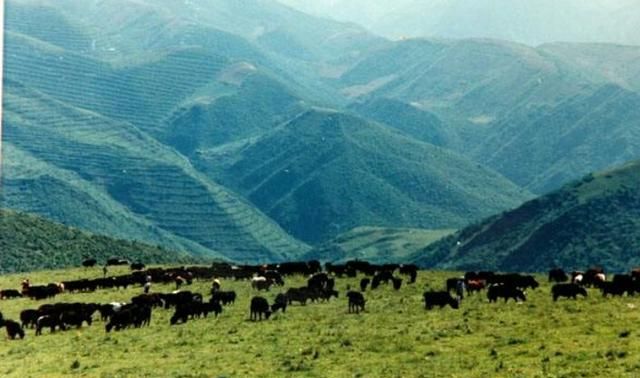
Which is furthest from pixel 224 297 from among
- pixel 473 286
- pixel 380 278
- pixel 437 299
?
pixel 473 286

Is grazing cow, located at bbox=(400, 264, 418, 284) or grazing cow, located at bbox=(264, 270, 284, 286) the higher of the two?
grazing cow, located at bbox=(400, 264, 418, 284)

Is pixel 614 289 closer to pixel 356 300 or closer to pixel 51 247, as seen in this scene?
pixel 356 300

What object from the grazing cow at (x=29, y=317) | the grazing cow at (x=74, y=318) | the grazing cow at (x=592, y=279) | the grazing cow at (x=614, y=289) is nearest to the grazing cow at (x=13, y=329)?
the grazing cow at (x=74, y=318)

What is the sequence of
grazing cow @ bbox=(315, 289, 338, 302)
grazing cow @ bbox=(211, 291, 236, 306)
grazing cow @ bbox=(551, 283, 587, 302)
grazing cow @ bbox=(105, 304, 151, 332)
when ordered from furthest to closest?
grazing cow @ bbox=(315, 289, 338, 302)
grazing cow @ bbox=(211, 291, 236, 306)
grazing cow @ bbox=(551, 283, 587, 302)
grazing cow @ bbox=(105, 304, 151, 332)

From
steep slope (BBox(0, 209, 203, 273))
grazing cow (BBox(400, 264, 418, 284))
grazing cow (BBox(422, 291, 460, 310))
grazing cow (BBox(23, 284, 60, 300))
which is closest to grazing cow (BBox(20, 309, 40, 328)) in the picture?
grazing cow (BBox(23, 284, 60, 300))

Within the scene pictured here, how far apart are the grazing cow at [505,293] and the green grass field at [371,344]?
2.16ft

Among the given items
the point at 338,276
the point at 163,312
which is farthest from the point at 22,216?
the point at 163,312

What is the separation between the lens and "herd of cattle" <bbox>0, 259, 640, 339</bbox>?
47156mm

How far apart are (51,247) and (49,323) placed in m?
84.8

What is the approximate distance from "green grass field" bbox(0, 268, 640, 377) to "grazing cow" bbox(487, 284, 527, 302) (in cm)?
66

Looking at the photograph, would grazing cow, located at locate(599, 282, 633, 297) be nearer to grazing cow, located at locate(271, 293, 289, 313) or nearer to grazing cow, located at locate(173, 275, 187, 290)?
grazing cow, located at locate(271, 293, 289, 313)

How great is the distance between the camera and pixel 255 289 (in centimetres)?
6362

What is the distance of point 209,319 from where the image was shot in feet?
158

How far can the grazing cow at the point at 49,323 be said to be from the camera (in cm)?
4716
